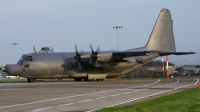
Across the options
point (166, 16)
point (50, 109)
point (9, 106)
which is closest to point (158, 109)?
point (50, 109)

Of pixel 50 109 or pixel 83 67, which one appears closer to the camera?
pixel 50 109

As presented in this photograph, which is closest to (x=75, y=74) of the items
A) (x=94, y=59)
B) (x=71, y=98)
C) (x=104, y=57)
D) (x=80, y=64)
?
(x=80, y=64)

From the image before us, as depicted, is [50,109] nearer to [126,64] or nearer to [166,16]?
[126,64]

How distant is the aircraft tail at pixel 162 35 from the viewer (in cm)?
5322

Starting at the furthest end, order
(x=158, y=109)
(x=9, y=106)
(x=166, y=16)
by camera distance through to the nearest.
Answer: (x=166, y=16), (x=9, y=106), (x=158, y=109)

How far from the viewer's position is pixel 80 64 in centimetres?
4806

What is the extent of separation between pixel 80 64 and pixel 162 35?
12898 millimetres

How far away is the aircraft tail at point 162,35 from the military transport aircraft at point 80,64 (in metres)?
2.50

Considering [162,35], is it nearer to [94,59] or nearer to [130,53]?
[130,53]

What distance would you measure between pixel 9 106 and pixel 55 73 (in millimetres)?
29653

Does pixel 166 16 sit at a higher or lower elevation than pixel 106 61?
higher

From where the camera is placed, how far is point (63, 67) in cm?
4775

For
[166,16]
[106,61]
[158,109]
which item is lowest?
[158,109]

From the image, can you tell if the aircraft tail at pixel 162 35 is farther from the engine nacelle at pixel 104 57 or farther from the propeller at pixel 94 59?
the propeller at pixel 94 59
